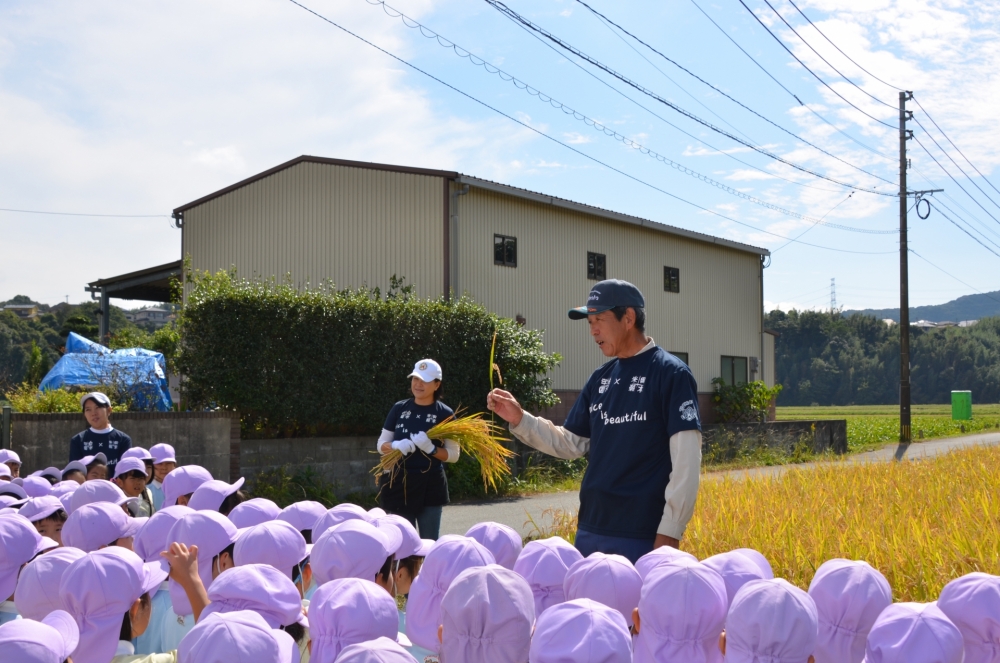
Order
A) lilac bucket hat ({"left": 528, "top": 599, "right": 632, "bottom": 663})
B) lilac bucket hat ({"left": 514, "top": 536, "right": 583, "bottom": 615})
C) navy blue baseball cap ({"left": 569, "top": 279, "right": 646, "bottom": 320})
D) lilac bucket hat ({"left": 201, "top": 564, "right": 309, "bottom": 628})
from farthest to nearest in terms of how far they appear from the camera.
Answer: navy blue baseball cap ({"left": 569, "top": 279, "right": 646, "bottom": 320}) → lilac bucket hat ({"left": 514, "top": 536, "right": 583, "bottom": 615}) → lilac bucket hat ({"left": 201, "top": 564, "right": 309, "bottom": 628}) → lilac bucket hat ({"left": 528, "top": 599, "right": 632, "bottom": 663})

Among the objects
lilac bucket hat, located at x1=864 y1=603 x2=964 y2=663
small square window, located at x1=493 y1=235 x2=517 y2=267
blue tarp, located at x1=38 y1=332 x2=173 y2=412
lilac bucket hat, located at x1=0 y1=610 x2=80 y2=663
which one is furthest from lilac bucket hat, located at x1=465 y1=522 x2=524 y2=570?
small square window, located at x1=493 y1=235 x2=517 y2=267

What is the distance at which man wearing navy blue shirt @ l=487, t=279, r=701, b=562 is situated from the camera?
3.86 meters

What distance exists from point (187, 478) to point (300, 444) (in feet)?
23.3

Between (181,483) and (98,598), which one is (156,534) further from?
(181,483)

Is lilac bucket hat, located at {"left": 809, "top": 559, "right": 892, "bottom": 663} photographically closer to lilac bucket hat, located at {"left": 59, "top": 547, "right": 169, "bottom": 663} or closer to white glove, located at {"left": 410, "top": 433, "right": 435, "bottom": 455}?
lilac bucket hat, located at {"left": 59, "top": 547, "right": 169, "bottom": 663}

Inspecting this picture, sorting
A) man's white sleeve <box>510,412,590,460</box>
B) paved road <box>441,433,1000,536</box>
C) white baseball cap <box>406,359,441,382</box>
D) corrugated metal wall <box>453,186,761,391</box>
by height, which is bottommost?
paved road <box>441,433,1000,536</box>

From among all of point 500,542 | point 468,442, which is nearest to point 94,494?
point 468,442

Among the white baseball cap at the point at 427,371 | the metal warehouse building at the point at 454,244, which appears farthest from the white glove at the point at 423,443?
the metal warehouse building at the point at 454,244

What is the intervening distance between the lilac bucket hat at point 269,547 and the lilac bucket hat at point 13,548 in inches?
35.5

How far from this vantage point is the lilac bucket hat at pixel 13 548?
386 centimetres

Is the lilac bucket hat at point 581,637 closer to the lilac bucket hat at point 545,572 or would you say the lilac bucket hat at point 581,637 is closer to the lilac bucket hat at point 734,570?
the lilac bucket hat at point 734,570

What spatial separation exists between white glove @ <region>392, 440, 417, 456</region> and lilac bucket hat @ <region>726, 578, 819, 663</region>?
3897mm

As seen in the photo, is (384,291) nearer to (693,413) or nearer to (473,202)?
(473,202)

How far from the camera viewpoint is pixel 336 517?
14.7 feet
